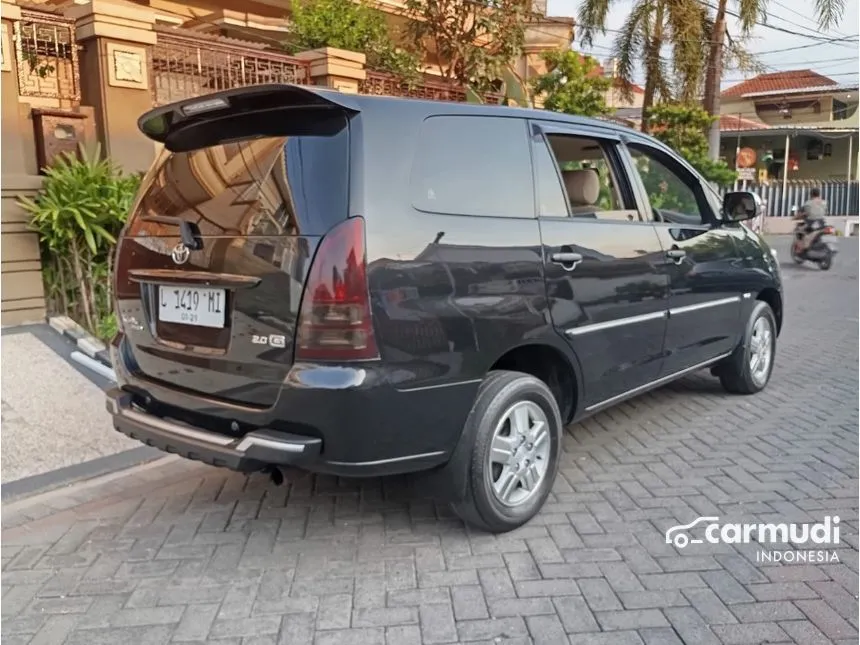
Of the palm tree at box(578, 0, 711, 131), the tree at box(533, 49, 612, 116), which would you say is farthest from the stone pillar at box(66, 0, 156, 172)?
the palm tree at box(578, 0, 711, 131)

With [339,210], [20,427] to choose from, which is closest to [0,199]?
[20,427]

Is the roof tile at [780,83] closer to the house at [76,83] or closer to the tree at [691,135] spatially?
the tree at [691,135]

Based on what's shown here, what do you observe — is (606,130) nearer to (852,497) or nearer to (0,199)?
(852,497)

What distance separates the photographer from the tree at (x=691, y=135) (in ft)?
49.3

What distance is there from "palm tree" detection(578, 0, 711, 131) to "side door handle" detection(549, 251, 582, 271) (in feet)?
44.4

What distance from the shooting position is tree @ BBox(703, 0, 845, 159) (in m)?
16.1

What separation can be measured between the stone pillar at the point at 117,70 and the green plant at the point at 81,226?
0.26 metres

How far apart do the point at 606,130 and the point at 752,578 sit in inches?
95.9

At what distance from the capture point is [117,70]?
657 centimetres

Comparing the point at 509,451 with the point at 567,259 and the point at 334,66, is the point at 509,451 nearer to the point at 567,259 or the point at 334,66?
the point at 567,259

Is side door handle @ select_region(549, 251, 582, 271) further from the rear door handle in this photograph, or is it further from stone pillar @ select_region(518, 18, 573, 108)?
stone pillar @ select_region(518, 18, 573, 108)

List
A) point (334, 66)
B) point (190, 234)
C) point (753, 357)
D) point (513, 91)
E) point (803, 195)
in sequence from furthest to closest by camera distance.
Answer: point (803, 195), point (513, 91), point (334, 66), point (753, 357), point (190, 234)

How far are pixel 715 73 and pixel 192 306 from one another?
17084 millimetres

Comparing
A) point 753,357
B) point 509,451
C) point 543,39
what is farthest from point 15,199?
point 543,39
